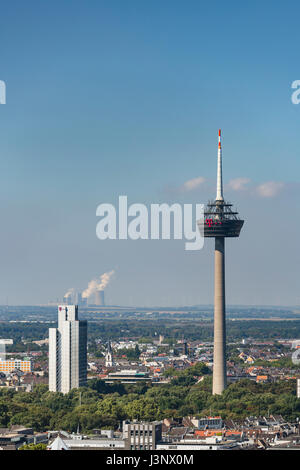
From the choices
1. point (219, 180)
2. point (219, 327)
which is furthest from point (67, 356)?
point (219, 180)

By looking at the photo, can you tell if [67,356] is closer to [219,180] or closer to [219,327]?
[219,327]

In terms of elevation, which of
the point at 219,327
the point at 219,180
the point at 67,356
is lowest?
the point at 67,356

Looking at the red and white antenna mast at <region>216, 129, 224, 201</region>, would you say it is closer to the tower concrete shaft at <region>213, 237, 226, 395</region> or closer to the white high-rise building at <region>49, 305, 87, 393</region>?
the tower concrete shaft at <region>213, 237, 226, 395</region>

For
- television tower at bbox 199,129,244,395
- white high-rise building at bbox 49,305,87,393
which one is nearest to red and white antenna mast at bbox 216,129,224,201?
television tower at bbox 199,129,244,395

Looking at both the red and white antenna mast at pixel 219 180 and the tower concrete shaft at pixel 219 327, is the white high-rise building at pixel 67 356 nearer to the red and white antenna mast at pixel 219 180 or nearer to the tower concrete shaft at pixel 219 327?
the tower concrete shaft at pixel 219 327

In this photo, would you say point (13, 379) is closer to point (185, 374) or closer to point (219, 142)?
point (185, 374)
